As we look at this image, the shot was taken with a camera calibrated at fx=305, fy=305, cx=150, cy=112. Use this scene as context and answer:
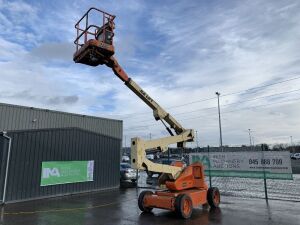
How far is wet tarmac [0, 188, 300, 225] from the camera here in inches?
390

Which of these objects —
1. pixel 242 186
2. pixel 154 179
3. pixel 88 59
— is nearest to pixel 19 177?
pixel 88 59

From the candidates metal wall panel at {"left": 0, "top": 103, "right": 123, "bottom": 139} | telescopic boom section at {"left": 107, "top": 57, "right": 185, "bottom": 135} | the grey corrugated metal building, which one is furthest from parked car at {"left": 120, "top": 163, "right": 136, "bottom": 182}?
telescopic boom section at {"left": 107, "top": 57, "right": 185, "bottom": 135}

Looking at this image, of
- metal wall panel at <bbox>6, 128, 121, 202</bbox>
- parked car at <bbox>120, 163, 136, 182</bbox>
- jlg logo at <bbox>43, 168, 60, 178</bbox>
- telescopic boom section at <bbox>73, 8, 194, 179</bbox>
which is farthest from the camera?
parked car at <bbox>120, 163, 136, 182</bbox>

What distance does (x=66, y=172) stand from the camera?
16391 mm

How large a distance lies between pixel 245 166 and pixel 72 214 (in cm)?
871

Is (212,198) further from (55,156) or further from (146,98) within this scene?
(55,156)

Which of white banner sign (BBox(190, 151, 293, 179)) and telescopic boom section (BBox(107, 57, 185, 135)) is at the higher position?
telescopic boom section (BBox(107, 57, 185, 135))

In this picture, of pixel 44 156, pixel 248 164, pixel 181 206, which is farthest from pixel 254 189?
pixel 44 156

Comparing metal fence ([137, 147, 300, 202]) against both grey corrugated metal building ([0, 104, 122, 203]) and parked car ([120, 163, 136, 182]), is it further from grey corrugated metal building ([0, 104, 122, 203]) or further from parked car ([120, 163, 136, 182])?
grey corrugated metal building ([0, 104, 122, 203])

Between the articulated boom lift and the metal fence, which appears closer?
the articulated boom lift

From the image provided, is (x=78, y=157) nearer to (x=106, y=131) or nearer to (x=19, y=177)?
(x=19, y=177)

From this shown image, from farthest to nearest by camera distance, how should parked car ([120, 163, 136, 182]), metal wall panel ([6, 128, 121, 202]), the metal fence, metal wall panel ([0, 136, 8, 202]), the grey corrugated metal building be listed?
1. parked car ([120, 163, 136, 182])
2. the metal fence
3. metal wall panel ([6, 128, 121, 202])
4. the grey corrugated metal building
5. metal wall panel ([0, 136, 8, 202])

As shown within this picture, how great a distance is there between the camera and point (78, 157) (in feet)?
56.5

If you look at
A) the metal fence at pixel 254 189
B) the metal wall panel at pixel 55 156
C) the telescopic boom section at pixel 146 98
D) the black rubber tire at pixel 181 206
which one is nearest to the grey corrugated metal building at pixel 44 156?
the metal wall panel at pixel 55 156
